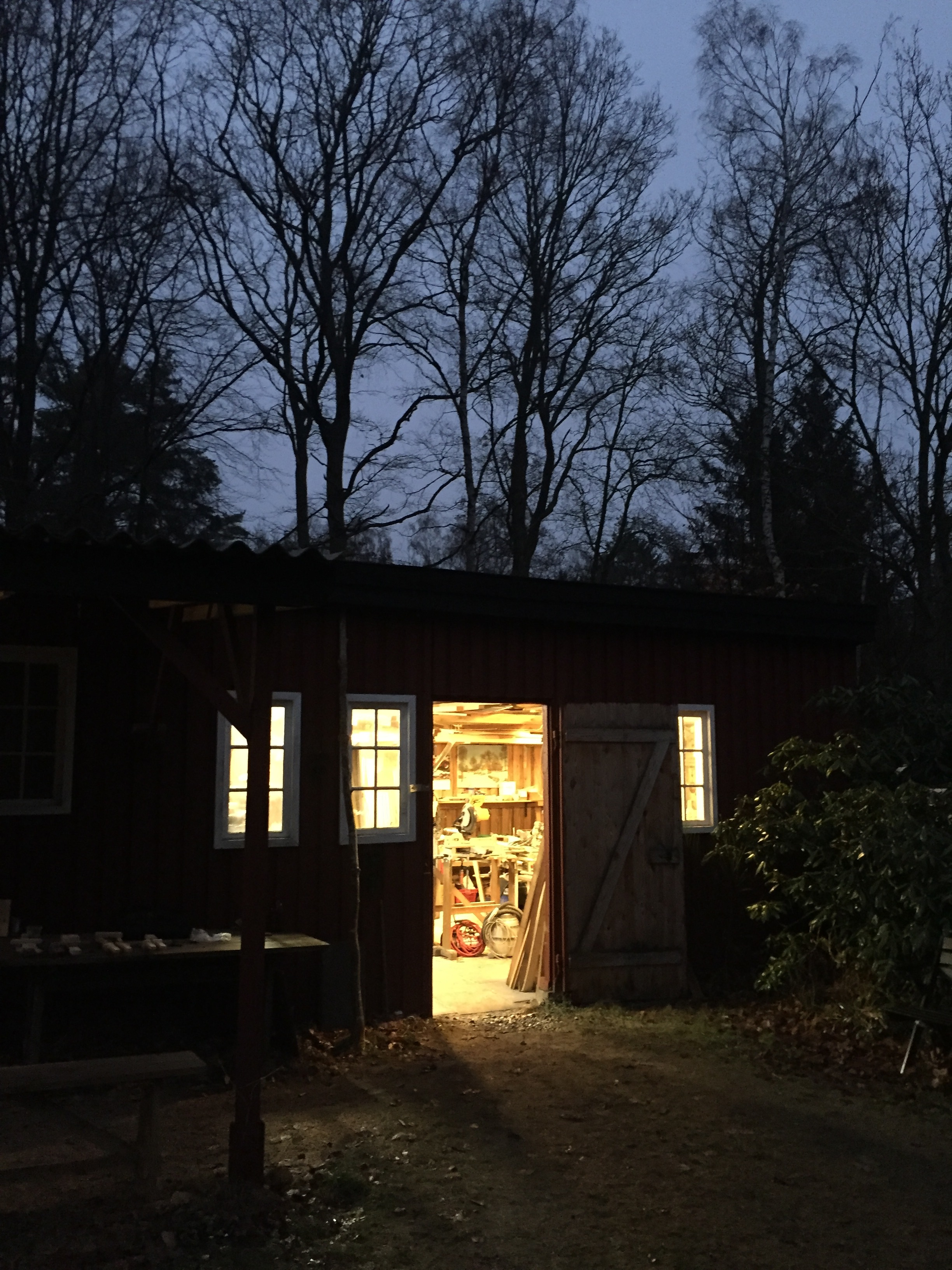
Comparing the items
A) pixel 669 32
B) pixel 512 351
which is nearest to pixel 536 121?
pixel 512 351

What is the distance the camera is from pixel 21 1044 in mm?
7359

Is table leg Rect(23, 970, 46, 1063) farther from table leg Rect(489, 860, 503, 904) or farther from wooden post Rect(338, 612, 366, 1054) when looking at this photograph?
table leg Rect(489, 860, 503, 904)

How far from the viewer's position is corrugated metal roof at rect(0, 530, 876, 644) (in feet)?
17.8

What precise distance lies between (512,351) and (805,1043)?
13.8 metres

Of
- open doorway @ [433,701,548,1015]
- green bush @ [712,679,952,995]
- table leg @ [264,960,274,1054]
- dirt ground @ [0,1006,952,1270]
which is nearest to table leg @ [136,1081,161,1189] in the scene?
dirt ground @ [0,1006,952,1270]

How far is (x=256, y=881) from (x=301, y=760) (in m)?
3.24

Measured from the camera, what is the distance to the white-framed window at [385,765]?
30.1 ft

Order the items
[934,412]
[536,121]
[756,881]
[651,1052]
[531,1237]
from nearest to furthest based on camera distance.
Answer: [531,1237] < [651,1052] < [756,881] < [934,412] < [536,121]

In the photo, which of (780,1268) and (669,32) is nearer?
(780,1268)

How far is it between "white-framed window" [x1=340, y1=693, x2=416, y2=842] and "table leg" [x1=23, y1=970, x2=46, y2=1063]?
9.24 ft

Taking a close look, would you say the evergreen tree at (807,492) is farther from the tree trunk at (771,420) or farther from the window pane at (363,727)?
the window pane at (363,727)

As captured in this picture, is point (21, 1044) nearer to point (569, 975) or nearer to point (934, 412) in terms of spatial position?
point (569, 975)

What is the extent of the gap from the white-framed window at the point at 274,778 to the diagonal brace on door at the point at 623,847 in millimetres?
2681

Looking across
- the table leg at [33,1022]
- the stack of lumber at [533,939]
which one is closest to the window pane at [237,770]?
the table leg at [33,1022]
